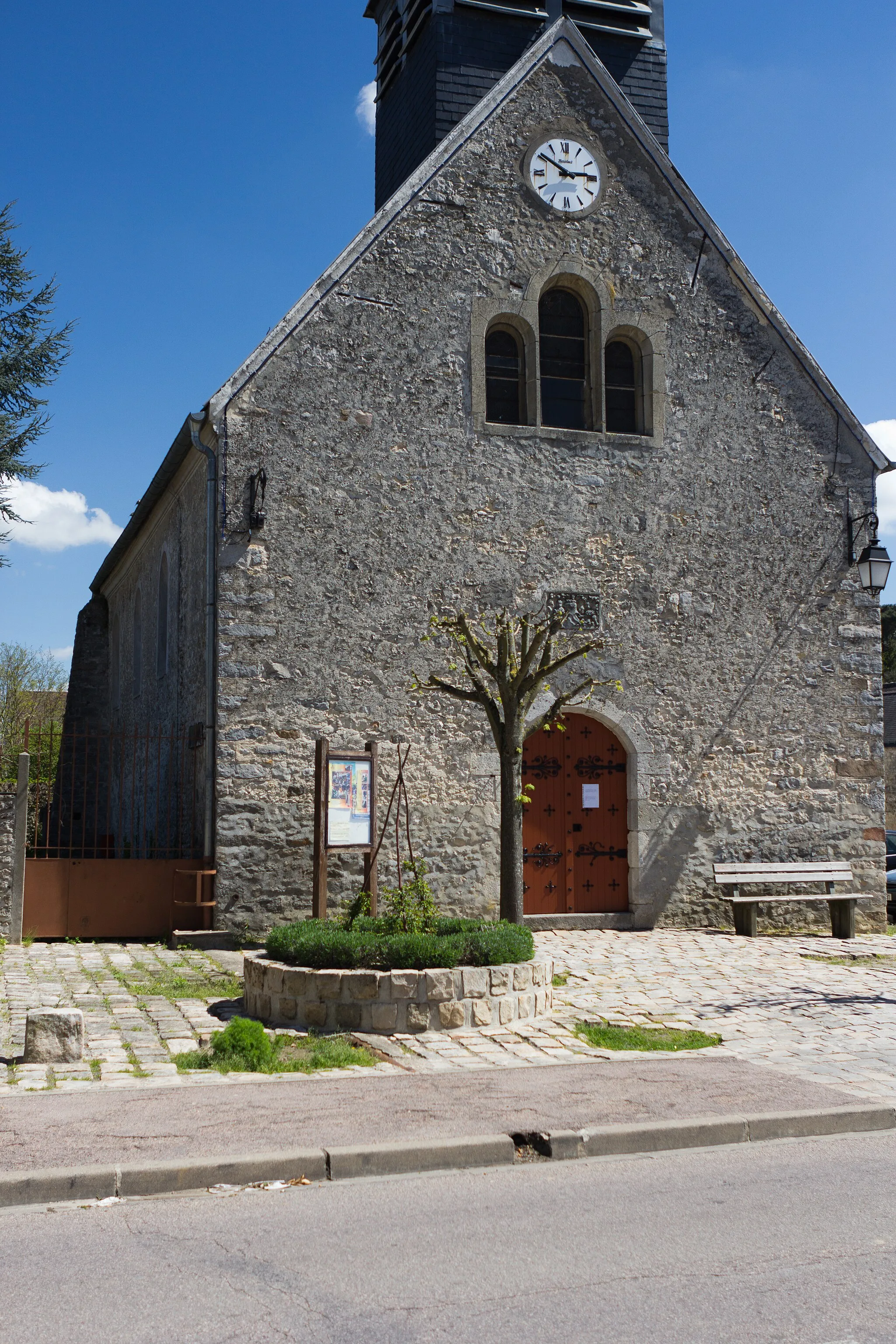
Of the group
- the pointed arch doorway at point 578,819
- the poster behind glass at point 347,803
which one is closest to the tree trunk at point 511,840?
the poster behind glass at point 347,803

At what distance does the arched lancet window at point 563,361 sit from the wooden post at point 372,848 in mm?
5446

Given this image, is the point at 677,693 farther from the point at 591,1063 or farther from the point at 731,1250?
the point at 731,1250

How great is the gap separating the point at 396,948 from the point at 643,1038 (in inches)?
63.3

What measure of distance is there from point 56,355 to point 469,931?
1582cm

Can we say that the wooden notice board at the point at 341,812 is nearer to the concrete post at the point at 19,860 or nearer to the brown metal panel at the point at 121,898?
the brown metal panel at the point at 121,898

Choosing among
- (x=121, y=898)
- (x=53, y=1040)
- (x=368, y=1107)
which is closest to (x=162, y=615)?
(x=121, y=898)

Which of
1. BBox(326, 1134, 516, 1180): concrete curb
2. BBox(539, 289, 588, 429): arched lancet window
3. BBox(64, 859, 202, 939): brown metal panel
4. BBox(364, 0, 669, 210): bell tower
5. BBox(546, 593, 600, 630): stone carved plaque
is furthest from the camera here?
BBox(364, 0, 669, 210): bell tower

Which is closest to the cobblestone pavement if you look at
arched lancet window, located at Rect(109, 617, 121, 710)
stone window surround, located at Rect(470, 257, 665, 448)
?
stone window surround, located at Rect(470, 257, 665, 448)

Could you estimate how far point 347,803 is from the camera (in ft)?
29.8

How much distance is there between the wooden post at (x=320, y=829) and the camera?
895 cm

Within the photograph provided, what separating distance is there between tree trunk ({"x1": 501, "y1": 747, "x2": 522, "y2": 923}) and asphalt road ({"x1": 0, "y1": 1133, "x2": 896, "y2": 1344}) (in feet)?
12.3

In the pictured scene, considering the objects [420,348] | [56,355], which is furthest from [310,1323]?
[56,355]

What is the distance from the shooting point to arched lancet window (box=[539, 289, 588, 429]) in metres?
13.3

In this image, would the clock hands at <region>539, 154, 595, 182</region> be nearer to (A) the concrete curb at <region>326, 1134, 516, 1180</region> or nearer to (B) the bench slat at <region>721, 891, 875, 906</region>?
(B) the bench slat at <region>721, 891, 875, 906</region>
